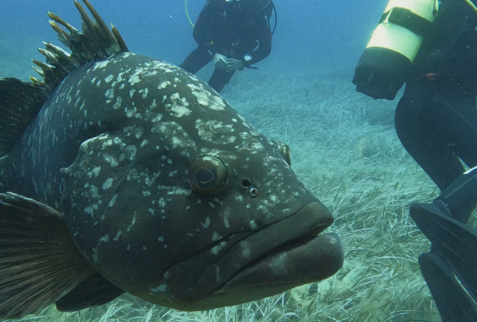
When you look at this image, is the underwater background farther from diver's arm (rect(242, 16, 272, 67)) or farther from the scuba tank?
diver's arm (rect(242, 16, 272, 67))

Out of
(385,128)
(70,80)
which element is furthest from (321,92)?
(70,80)

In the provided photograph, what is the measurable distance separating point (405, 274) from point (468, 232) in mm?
1015

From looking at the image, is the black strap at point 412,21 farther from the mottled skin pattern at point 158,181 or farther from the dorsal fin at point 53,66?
the dorsal fin at point 53,66

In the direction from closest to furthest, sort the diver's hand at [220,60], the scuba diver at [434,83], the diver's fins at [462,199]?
the diver's fins at [462,199], the scuba diver at [434,83], the diver's hand at [220,60]

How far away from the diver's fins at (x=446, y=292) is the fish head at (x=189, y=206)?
6.74 feet

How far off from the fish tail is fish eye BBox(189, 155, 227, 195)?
825 mm

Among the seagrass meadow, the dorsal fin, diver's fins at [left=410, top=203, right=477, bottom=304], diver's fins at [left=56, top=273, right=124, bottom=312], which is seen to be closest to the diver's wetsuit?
diver's fins at [left=410, top=203, right=477, bottom=304]

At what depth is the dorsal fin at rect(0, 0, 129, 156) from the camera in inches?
87.4

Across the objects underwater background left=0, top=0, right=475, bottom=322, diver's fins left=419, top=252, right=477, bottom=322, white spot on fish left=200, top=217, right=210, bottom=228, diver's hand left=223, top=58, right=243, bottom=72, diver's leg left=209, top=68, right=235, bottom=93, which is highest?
white spot on fish left=200, top=217, right=210, bottom=228

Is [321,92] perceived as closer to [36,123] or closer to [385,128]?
[385,128]

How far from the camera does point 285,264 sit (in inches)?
52.3

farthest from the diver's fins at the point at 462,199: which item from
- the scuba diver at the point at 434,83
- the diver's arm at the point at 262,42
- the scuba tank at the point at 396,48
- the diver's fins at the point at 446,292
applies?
the diver's arm at the point at 262,42

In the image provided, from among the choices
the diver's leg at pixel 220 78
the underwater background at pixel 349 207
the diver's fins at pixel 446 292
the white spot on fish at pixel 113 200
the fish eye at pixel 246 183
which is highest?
the fish eye at pixel 246 183

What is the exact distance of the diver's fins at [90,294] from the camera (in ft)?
6.40
